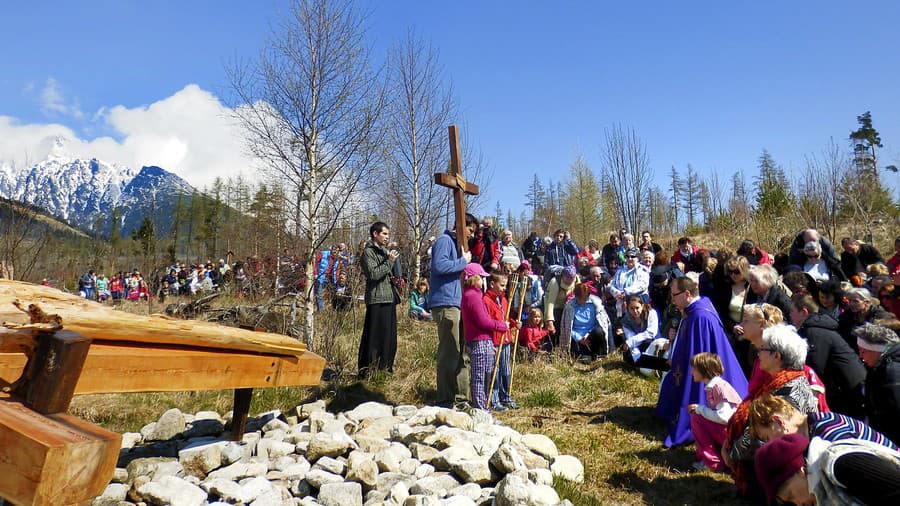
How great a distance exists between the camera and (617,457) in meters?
4.92

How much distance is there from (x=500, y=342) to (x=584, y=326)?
306 cm

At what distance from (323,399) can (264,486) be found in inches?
102

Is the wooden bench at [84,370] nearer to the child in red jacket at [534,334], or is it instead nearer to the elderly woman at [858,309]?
the child in red jacket at [534,334]

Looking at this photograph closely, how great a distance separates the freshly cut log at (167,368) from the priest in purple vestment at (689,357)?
11.7 ft

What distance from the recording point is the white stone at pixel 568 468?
4.14m

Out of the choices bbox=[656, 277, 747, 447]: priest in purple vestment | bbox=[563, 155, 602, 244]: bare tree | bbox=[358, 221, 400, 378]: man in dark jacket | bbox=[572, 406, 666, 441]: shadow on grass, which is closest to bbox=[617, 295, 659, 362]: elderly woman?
bbox=[572, 406, 666, 441]: shadow on grass

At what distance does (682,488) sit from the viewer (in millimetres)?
4395

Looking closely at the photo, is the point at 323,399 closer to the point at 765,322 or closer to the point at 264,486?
the point at 264,486

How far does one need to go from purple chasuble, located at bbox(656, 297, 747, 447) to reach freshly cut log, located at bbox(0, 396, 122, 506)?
4.84m

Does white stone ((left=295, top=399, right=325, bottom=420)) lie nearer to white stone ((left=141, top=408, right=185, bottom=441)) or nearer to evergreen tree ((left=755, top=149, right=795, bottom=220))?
white stone ((left=141, top=408, right=185, bottom=441))

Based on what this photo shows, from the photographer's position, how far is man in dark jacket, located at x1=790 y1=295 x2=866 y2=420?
470cm

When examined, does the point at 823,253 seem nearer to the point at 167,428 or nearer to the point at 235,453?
the point at 235,453

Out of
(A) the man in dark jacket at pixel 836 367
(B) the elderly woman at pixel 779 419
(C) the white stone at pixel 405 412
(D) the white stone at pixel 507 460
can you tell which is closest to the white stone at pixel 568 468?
(D) the white stone at pixel 507 460

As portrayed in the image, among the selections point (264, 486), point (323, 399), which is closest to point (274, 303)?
point (323, 399)
